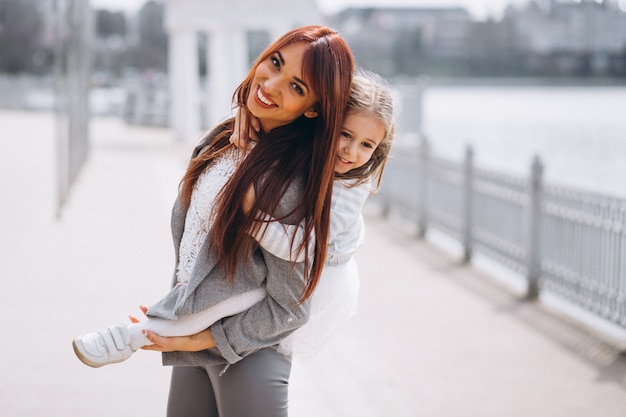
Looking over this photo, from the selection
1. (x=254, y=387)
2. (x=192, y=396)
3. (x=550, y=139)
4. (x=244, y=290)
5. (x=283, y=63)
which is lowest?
(x=550, y=139)

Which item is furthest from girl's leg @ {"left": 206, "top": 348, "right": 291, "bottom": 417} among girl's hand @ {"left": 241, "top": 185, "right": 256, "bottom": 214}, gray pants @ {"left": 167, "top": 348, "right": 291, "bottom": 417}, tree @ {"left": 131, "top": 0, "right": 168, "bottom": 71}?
tree @ {"left": 131, "top": 0, "right": 168, "bottom": 71}

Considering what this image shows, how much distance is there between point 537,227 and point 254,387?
505cm

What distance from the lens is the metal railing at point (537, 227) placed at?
6.05m

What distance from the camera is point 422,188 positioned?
1037 centimetres

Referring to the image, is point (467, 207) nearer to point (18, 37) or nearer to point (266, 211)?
point (266, 211)

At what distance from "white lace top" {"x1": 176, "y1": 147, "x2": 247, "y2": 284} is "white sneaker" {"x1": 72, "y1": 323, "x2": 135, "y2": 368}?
212 millimetres

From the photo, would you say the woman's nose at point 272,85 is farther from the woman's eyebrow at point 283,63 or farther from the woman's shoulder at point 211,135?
the woman's shoulder at point 211,135

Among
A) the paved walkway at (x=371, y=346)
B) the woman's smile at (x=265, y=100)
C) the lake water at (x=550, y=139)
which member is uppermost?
the woman's smile at (x=265, y=100)

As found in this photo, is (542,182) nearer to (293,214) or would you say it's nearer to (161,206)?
(293,214)

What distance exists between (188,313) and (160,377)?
111 inches

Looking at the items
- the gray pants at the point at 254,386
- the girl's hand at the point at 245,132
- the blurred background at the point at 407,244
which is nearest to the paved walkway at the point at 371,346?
the blurred background at the point at 407,244

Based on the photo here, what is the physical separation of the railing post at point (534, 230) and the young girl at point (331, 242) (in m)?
4.76

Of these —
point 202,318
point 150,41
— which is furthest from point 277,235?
point 150,41

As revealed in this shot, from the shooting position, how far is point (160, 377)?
5.05m
